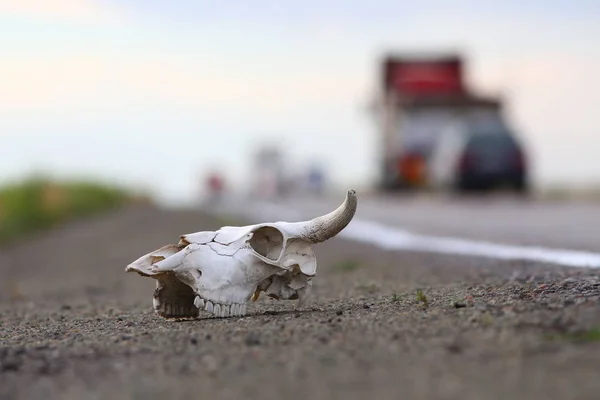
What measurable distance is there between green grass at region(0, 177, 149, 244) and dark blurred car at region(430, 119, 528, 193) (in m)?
10.2

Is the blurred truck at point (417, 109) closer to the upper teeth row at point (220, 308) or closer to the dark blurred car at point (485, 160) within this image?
the dark blurred car at point (485, 160)

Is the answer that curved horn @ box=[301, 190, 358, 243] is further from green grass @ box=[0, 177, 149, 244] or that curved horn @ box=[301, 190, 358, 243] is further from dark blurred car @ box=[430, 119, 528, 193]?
dark blurred car @ box=[430, 119, 528, 193]

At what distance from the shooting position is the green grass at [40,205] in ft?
80.7

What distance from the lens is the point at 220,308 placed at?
5.52m

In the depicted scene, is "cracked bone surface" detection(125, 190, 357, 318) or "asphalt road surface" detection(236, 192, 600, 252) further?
"asphalt road surface" detection(236, 192, 600, 252)

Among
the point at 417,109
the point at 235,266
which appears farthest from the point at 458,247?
Result: the point at 417,109

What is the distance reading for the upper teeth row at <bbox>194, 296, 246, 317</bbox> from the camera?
5492 millimetres

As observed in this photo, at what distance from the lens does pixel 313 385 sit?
3.59 meters

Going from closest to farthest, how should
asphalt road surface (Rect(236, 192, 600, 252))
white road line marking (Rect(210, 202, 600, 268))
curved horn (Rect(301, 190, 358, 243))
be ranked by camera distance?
curved horn (Rect(301, 190, 358, 243)), white road line marking (Rect(210, 202, 600, 268)), asphalt road surface (Rect(236, 192, 600, 252))

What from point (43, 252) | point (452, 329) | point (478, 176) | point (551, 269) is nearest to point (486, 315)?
point (452, 329)

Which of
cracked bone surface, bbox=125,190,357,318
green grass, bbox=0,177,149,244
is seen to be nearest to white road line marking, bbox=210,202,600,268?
cracked bone surface, bbox=125,190,357,318

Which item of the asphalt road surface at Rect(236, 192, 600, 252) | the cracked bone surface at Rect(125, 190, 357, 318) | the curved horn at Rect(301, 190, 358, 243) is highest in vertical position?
the curved horn at Rect(301, 190, 358, 243)

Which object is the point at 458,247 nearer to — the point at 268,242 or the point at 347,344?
the point at 268,242

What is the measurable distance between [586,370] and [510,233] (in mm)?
9584
